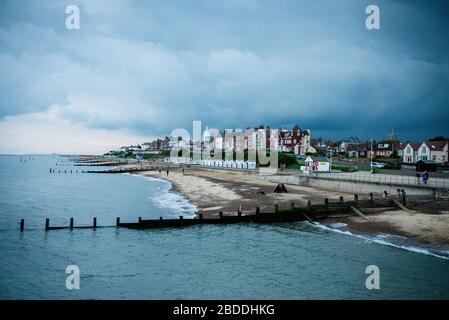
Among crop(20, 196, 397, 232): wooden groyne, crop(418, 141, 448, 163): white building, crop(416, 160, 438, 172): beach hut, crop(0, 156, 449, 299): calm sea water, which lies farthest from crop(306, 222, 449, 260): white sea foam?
crop(418, 141, 448, 163): white building

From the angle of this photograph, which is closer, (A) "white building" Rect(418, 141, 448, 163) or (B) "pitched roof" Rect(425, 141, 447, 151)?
(A) "white building" Rect(418, 141, 448, 163)

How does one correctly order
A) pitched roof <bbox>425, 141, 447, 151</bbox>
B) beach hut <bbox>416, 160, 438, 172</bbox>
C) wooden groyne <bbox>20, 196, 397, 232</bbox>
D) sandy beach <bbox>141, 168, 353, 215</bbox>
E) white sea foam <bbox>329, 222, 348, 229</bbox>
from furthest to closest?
pitched roof <bbox>425, 141, 447, 151</bbox> < beach hut <bbox>416, 160, 438, 172</bbox> < sandy beach <bbox>141, 168, 353, 215</bbox> < wooden groyne <bbox>20, 196, 397, 232</bbox> < white sea foam <bbox>329, 222, 348, 229</bbox>

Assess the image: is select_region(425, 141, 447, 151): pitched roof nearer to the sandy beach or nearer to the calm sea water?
the sandy beach

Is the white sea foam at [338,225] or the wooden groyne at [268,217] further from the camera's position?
the wooden groyne at [268,217]

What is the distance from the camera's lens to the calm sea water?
19922mm

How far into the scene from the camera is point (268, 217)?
122 feet

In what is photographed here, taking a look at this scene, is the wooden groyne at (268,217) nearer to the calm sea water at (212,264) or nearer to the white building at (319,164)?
the calm sea water at (212,264)

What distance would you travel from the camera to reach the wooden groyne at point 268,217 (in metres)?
35.1

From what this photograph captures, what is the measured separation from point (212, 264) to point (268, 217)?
14079 millimetres

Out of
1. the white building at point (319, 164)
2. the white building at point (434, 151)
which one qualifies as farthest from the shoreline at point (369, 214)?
the white building at point (434, 151)

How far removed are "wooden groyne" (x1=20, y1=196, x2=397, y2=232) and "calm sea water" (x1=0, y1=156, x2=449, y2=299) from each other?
116 cm

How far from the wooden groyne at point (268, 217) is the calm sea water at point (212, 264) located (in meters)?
1.16

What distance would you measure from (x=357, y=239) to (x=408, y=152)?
9679cm
